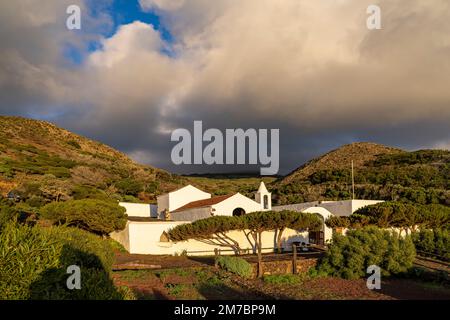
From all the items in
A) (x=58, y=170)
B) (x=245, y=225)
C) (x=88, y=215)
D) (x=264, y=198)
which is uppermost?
(x=58, y=170)

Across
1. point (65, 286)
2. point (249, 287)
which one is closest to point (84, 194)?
point (249, 287)

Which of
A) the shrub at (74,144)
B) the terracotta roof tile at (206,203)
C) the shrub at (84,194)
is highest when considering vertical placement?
the shrub at (74,144)

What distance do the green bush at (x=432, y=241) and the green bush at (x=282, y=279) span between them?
9.95 meters

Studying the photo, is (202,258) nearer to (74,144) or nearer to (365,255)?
(365,255)

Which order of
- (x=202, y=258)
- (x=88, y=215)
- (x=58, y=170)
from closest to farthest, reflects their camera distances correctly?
(x=202, y=258) < (x=88, y=215) < (x=58, y=170)

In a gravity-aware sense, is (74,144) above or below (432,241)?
above

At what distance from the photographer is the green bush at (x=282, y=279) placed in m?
19.0

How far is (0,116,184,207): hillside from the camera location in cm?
4222

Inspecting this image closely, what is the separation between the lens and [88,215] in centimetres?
3066

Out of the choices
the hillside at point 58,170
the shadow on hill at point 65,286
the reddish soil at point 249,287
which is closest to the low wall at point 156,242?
the reddish soil at point 249,287

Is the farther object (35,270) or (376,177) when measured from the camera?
(376,177)

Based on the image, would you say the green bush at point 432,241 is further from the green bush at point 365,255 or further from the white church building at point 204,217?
the white church building at point 204,217

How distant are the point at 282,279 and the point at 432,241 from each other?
12124mm

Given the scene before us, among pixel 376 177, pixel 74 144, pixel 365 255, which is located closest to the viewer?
pixel 365 255
